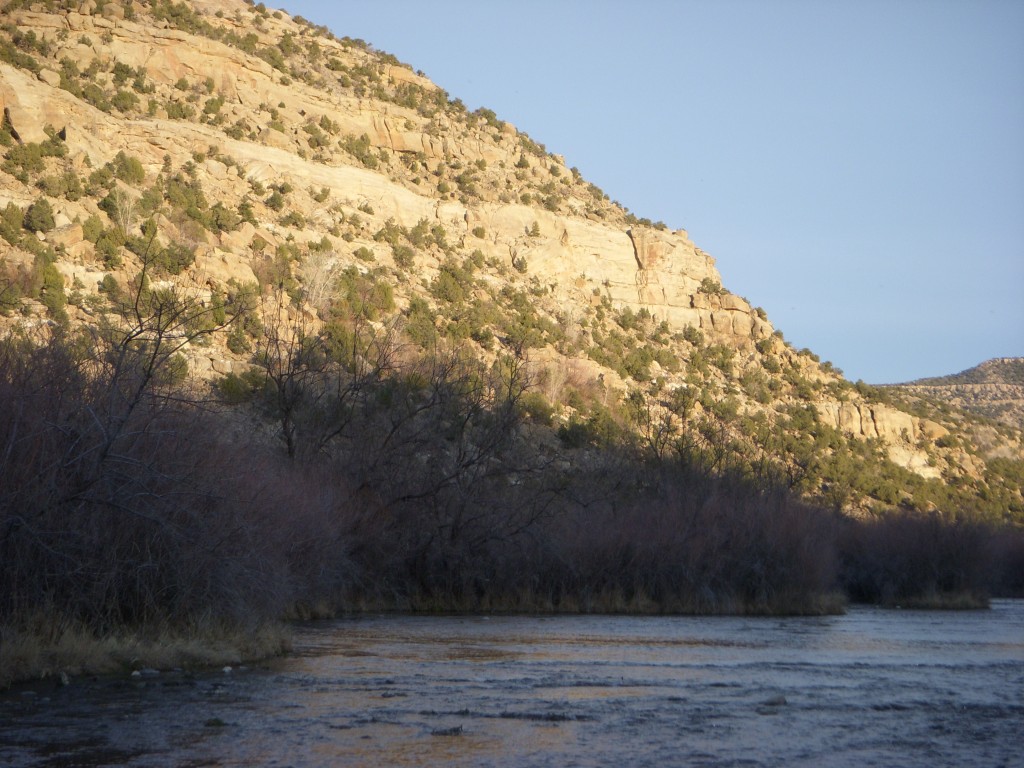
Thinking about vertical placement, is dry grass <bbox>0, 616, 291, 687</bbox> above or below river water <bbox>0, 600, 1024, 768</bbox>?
above

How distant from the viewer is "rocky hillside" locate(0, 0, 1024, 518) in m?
46.9

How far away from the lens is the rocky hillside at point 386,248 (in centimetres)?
4688

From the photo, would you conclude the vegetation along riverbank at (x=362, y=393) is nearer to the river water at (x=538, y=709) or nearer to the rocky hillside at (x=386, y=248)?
the rocky hillside at (x=386, y=248)

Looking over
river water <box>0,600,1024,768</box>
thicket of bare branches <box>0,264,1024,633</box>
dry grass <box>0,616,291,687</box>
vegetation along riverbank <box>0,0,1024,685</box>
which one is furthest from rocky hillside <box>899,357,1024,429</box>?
→ dry grass <box>0,616,291,687</box>

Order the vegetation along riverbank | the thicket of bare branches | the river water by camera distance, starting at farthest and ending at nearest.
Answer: the vegetation along riverbank, the thicket of bare branches, the river water

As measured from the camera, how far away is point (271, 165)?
60875 mm

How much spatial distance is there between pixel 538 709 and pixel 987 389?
114m

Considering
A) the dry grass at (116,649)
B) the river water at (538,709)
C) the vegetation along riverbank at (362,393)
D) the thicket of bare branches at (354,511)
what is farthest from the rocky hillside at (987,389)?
the dry grass at (116,649)

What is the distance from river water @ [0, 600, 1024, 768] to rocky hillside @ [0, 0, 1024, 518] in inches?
950

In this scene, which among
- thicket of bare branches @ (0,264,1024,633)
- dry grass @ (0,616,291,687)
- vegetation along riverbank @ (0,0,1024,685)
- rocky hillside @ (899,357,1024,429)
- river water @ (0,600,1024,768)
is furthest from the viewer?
rocky hillside @ (899,357,1024,429)

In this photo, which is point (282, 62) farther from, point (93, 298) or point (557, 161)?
point (93, 298)

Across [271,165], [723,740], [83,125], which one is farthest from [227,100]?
[723,740]

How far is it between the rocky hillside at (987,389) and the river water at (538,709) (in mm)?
90219

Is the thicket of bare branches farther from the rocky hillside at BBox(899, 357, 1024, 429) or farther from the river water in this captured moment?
the rocky hillside at BBox(899, 357, 1024, 429)
